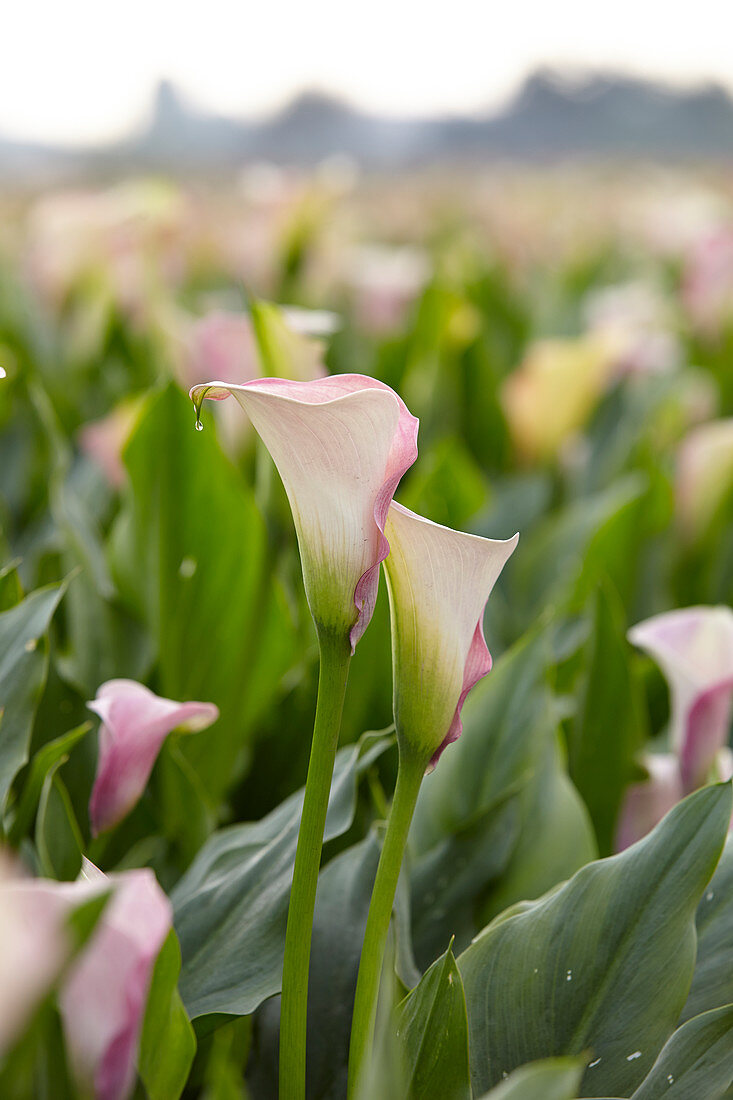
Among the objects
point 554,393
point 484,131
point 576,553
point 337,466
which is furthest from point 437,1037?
point 484,131

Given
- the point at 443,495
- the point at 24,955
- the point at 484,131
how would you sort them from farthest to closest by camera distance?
the point at 484,131
the point at 443,495
the point at 24,955

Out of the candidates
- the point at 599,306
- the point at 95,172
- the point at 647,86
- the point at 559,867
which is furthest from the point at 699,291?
the point at 647,86

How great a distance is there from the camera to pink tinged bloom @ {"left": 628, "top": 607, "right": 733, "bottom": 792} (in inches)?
16.6

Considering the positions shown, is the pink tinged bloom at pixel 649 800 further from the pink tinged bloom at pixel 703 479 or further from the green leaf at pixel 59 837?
the pink tinged bloom at pixel 703 479

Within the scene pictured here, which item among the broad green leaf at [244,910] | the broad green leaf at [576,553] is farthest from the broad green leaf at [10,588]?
the broad green leaf at [576,553]

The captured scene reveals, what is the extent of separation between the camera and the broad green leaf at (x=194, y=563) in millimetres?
531

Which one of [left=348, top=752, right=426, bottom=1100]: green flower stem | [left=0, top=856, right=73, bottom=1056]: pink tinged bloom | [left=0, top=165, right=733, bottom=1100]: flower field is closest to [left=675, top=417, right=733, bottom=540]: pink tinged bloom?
[left=0, top=165, right=733, bottom=1100]: flower field

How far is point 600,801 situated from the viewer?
0.51 metres

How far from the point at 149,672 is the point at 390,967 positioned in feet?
0.96

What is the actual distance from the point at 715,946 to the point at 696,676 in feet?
0.37

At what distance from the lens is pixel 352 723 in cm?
51

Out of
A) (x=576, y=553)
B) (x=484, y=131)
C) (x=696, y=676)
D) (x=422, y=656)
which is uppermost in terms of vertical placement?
(x=422, y=656)

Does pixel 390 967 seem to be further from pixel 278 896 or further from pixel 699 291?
pixel 699 291

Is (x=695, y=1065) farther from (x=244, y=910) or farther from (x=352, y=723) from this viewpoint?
(x=352, y=723)
